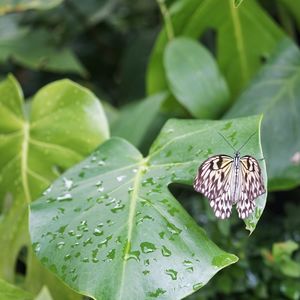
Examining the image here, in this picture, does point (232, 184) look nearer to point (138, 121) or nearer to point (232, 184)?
point (232, 184)

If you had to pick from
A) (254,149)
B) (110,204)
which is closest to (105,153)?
(110,204)

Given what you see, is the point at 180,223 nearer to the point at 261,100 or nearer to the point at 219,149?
the point at 219,149

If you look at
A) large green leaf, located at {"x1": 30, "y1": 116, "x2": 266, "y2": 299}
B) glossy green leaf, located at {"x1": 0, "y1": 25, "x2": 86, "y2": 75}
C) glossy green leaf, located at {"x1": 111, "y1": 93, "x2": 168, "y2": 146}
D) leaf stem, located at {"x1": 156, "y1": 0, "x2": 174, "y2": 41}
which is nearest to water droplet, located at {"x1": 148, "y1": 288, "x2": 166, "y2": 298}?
large green leaf, located at {"x1": 30, "y1": 116, "x2": 266, "y2": 299}

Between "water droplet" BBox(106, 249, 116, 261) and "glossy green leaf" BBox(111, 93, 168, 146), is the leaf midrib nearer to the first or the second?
"water droplet" BBox(106, 249, 116, 261)

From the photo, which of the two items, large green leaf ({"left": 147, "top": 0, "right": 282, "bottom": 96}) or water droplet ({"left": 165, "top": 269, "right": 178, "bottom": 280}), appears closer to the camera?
water droplet ({"left": 165, "top": 269, "right": 178, "bottom": 280})

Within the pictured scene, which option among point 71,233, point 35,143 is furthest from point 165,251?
point 35,143
